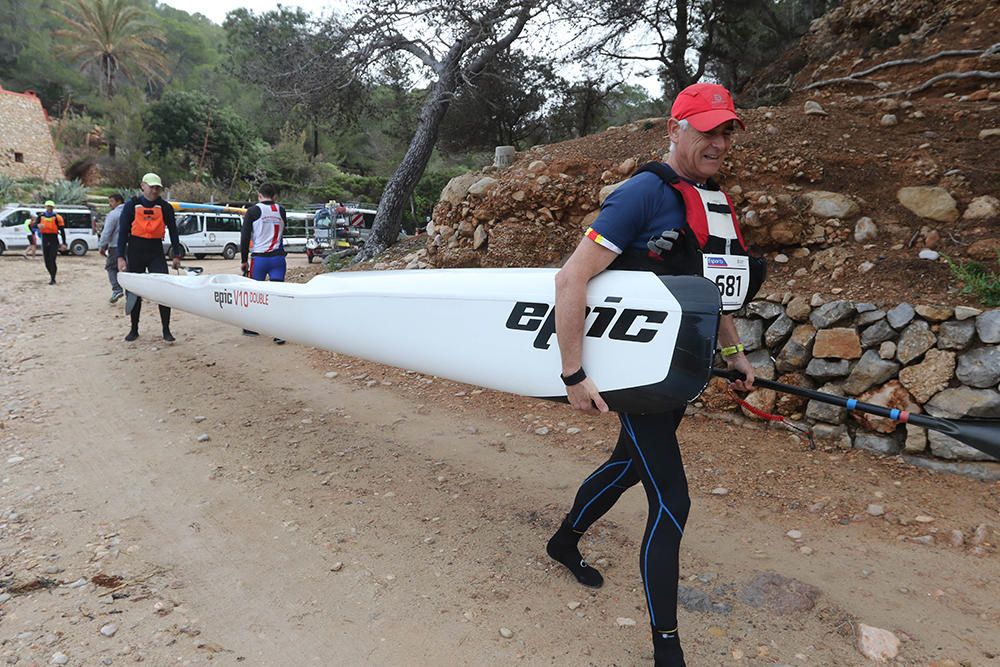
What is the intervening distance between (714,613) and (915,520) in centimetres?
137

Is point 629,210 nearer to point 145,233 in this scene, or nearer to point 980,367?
point 980,367

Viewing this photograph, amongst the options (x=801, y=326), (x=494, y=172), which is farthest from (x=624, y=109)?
(x=801, y=326)

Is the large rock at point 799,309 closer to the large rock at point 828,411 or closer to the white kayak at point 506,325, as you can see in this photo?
the large rock at point 828,411

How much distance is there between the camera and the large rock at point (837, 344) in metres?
3.79

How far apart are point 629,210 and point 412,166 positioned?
9.66 m

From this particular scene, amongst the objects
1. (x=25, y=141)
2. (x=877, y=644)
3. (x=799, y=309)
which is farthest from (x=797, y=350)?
(x=25, y=141)

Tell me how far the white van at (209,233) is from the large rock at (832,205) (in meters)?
18.7

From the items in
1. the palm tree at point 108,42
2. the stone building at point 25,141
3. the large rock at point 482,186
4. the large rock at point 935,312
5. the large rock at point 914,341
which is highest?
the palm tree at point 108,42

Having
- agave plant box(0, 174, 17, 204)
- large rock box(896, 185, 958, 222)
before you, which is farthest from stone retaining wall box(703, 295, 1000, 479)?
Result: agave plant box(0, 174, 17, 204)

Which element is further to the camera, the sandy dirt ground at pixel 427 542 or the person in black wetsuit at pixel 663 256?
the sandy dirt ground at pixel 427 542

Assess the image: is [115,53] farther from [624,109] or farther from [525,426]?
[525,426]

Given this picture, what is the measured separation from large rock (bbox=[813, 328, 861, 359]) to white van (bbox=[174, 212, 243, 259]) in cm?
1935

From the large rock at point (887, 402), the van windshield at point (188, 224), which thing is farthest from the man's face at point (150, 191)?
the van windshield at point (188, 224)

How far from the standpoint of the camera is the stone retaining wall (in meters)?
3.30
